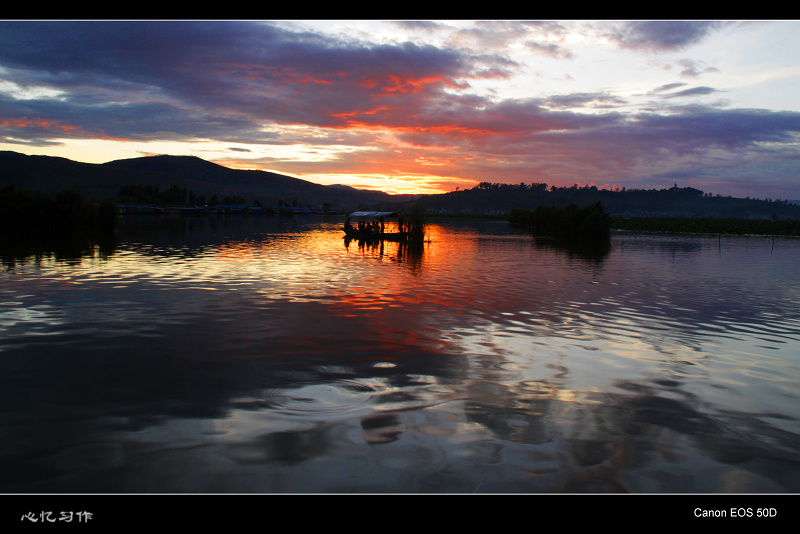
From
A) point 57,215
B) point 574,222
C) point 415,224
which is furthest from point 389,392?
point 574,222

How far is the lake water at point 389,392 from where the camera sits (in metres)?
6.68

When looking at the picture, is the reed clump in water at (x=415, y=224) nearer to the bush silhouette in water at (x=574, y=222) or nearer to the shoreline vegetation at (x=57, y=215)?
the bush silhouette in water at (x=574, y=222)

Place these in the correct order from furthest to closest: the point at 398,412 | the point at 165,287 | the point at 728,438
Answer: the point at 165,287 → the point at 398,412 → the point at 728,438

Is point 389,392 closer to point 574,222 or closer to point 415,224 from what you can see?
point 415,224

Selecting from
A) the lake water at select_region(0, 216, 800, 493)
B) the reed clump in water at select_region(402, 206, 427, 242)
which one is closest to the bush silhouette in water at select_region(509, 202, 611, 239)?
the reed clump in water at select_region(402, 206, 427, 242)

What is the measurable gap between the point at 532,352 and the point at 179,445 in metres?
8.76

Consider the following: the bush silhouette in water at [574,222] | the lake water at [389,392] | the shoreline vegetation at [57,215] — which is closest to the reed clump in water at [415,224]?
the bush silhouette in water at [574,222]

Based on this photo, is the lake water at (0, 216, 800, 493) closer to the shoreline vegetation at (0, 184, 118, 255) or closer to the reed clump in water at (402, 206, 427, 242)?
the reed clump in water at (402, 206, 427, 242)

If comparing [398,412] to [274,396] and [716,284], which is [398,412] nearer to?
[274,396]

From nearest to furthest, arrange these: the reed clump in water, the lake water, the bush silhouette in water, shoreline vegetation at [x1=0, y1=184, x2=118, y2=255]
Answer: the lake water, the reed clump in water, shoreline vegetation at [x1=0, y1=184, x2=118, y2=255], the bush silhouette in water

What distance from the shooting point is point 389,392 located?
9.69 meters

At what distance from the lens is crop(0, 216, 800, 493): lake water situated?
668 centimetres

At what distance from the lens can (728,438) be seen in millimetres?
8055
